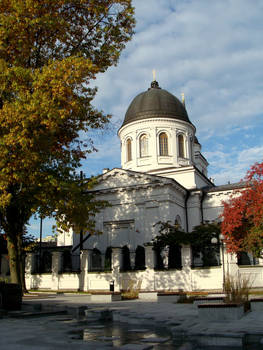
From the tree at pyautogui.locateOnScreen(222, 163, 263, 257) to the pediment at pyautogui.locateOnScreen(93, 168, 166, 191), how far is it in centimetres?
1203

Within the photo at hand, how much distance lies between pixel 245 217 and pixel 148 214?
13.2 meters

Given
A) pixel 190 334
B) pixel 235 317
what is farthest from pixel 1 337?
pixel 235 317

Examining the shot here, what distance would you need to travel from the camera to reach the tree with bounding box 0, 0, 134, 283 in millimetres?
Answer: 13742

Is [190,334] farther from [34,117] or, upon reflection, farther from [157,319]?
[34,117]

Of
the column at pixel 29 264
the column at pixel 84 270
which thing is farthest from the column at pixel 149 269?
the column at pixel 29 264

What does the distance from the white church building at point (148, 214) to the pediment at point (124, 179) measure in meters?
0.09

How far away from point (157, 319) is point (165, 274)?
13102mm

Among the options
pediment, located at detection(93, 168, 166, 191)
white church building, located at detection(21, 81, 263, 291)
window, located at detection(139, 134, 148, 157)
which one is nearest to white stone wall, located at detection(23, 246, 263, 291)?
white church building, located at detection(21, 81, 263, 291)

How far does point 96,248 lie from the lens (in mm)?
33656

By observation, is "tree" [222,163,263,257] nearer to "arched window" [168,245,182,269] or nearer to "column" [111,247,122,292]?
"arched window" [168,245,182,269]

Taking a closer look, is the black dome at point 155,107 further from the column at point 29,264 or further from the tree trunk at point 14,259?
the tree trunk at point 14,259

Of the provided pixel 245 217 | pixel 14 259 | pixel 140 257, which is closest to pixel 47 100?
pixel 14 259

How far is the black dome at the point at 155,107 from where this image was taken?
128 ft

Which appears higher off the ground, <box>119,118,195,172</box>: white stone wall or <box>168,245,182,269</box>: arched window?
<box>119,118,195,172</box>: white stone wall
